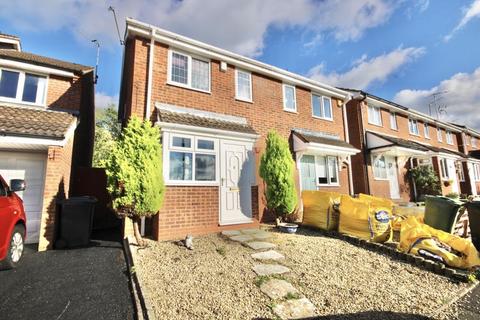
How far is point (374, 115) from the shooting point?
15.9 m

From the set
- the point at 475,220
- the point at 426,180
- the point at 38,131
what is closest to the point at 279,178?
the point at 475,220

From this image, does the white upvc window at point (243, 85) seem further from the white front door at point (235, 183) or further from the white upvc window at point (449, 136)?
the white upvc window at point (449, 136)

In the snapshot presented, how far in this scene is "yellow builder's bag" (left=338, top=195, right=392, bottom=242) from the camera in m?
6.10

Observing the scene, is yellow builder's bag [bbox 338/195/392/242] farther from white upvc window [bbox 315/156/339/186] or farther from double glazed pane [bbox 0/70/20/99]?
double glazed pane [bbox 0/70/20/99]

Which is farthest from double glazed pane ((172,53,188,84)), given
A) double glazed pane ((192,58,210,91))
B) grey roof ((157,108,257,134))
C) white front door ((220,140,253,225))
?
white front door ((220,140,253,225))

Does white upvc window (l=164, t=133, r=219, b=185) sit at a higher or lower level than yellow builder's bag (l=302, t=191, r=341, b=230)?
higher

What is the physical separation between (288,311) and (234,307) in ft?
2.41

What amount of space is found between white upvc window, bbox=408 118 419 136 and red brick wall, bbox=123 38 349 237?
10441 millimetres

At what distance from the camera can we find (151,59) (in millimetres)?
7457

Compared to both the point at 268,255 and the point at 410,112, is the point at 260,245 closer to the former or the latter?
the point at 268,255

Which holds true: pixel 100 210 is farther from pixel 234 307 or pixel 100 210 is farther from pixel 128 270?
pixel 234 307

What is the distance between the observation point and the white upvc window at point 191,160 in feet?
22.4

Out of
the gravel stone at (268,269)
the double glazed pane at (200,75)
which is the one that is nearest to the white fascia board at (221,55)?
the double glazed pane at (200,75)

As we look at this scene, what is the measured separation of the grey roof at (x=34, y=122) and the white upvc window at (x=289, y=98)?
832 centimetres
